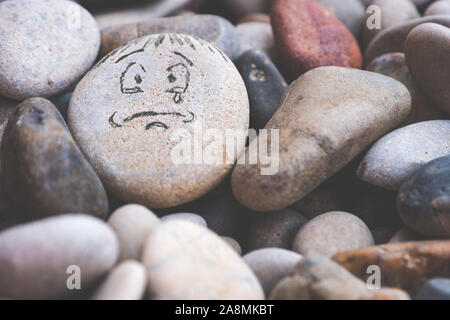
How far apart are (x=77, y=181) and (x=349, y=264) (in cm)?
92

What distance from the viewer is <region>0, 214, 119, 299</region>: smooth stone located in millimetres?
1146

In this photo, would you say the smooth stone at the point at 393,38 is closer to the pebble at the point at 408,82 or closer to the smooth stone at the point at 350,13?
the pebble at the point at 408,82

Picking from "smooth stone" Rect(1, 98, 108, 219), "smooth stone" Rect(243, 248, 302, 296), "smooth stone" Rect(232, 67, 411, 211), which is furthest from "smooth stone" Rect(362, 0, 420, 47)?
"smooth stone" Rect(1, 98, 108, 219)

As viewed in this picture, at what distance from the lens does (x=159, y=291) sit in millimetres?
1231

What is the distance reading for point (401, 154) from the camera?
1.71 metres

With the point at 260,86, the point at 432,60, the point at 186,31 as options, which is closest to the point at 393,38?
the point at 432,60

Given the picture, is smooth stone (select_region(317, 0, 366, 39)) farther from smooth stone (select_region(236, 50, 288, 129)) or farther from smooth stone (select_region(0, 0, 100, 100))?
smooth stone (select_region(0, 0, 100, 100))

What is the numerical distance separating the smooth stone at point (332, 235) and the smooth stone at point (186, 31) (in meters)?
1.04

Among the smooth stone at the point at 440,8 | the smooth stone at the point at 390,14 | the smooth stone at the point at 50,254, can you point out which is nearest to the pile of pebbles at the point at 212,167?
the smooth stone at the point at 50,254

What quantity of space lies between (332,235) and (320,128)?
1.28 feet

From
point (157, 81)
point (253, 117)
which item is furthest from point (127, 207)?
Result: point (253, 117)

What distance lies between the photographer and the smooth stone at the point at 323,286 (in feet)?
4.04

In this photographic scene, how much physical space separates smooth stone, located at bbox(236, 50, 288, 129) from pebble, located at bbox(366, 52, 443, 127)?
1.58 ft

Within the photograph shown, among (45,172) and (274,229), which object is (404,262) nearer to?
(274,229)
